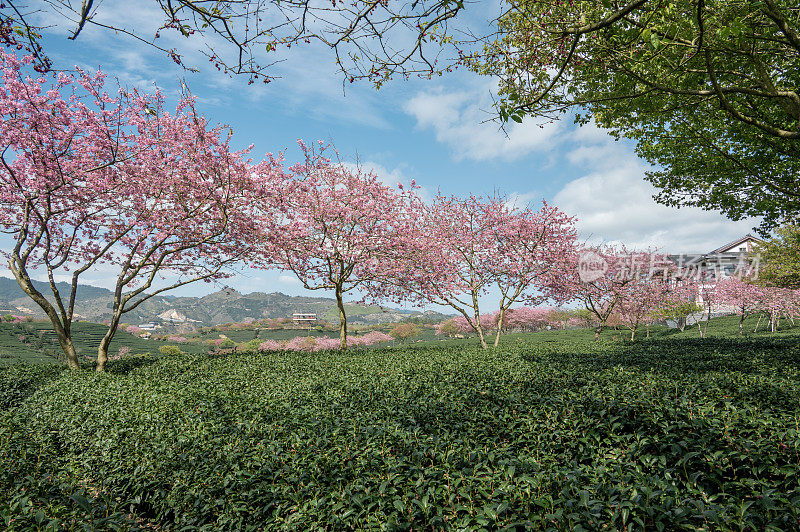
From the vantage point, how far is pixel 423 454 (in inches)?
154

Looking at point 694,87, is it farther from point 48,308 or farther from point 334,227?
point 48,308

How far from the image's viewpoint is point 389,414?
570cm

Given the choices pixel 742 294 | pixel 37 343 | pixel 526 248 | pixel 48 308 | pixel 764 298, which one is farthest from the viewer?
pixel 742 294

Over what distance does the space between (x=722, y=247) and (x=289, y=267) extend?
77201 millimetres

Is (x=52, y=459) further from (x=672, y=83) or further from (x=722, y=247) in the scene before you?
(x=722, y=247)

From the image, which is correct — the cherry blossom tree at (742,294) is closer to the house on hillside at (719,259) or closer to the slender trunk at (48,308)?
the house on hillside at (719,259)

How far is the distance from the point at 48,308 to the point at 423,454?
16288 millimetres

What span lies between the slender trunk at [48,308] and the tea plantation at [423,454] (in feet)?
20.0

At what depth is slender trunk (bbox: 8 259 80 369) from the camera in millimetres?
13414

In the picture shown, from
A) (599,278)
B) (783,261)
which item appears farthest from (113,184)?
(783,261)

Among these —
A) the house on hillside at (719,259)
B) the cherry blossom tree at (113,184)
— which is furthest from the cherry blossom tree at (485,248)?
the house on hillside at (719,259)

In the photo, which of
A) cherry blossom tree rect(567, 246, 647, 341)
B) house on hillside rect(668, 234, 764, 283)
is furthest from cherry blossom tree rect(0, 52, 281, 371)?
house on hillside rect(668, 234, 764, 283)

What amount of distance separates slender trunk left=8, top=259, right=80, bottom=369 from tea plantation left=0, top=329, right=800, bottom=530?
6.10m

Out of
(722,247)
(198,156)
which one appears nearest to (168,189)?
(198,156)
